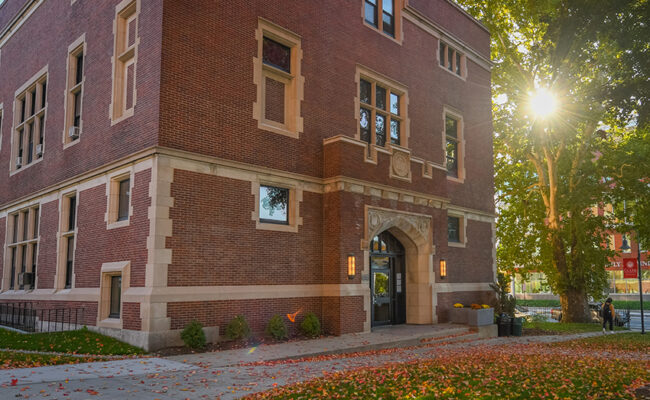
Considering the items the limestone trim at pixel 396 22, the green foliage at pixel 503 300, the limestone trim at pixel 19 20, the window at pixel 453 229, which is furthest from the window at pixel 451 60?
the limestone trim at pixel 19 20

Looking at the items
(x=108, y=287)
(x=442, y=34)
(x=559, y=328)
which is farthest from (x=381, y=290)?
(x=442, y=34)

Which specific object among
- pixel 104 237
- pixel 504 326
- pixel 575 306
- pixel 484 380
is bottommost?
pixel 504 326

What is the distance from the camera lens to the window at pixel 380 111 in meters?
19.4

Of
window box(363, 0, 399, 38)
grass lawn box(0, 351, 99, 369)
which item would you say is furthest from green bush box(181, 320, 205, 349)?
window box(363, 0, 399, 38)

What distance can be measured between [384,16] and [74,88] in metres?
11.7

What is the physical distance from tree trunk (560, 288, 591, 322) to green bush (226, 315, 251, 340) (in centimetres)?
2217

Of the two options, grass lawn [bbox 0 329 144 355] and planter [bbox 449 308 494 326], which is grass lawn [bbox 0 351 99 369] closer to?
grass lawn [bbox 0 329 144 355]

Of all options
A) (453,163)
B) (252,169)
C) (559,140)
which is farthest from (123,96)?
(559,140)

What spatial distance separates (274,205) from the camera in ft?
51.9

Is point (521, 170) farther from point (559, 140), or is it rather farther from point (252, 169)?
point (252, 169)

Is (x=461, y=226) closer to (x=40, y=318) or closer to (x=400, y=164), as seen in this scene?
(x=400, y=164)

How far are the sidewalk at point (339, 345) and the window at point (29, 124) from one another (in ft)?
40.8

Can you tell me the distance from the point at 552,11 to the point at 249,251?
9302 mm

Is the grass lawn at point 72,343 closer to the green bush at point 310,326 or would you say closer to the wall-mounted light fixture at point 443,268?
the green bush at point 310,326
